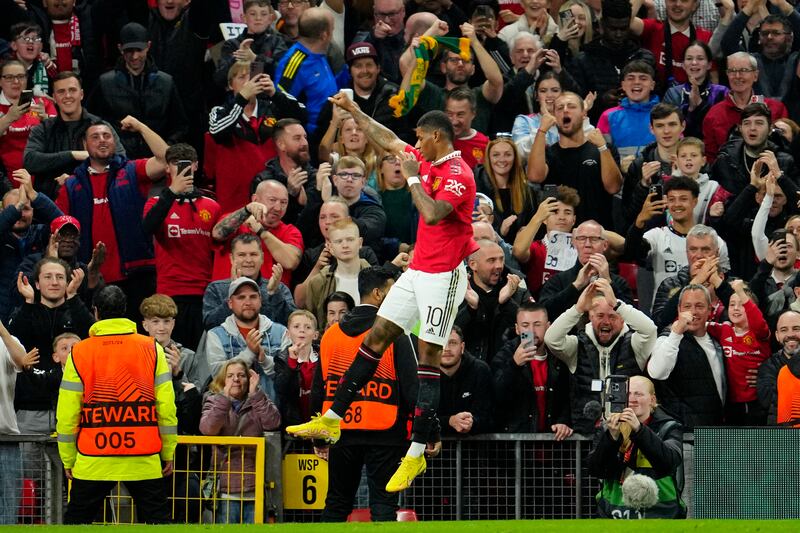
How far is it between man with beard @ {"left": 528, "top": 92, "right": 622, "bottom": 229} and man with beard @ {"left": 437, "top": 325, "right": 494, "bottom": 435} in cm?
386

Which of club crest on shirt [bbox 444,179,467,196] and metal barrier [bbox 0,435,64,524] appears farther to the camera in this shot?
metal barrier [bbox 0,435,64,524]

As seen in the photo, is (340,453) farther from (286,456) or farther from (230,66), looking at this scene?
(230,66)

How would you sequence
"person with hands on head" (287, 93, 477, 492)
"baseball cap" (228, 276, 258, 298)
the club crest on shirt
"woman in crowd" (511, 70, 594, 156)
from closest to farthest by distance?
the club crest on shirt → "person with hands on head" (287, 93, 477, 492) → "baseball cap" (228, 276, 258, 298) → "woman in crowd" (511, 70, 594, 156)

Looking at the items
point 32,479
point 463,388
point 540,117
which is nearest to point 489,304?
point 463,388

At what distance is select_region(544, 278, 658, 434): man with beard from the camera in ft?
45.6

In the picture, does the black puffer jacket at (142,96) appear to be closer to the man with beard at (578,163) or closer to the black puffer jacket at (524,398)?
the man with beard at (578,163)

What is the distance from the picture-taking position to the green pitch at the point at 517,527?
10547mm

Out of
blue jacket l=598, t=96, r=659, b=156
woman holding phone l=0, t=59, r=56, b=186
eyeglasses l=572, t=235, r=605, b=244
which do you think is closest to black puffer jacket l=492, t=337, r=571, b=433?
eyeglasses l=572, t=235, r=605, b=244

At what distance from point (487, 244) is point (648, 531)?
490cm

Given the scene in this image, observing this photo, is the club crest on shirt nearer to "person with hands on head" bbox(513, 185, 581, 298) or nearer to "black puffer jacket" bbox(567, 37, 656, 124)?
"person with hands on head" bbox(513, 185, 581, 298)

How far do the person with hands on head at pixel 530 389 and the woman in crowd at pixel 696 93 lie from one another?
5.50 meters

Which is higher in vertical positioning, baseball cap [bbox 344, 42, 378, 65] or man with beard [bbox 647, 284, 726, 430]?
baseball cap [bbox 344, 42, 378, 65]

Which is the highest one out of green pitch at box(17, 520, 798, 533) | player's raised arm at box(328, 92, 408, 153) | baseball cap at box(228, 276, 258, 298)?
player's raised arm at box(328, 92, 408, 153)

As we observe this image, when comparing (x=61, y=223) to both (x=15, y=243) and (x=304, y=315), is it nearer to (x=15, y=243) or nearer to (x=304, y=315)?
(x=15, y=243)
